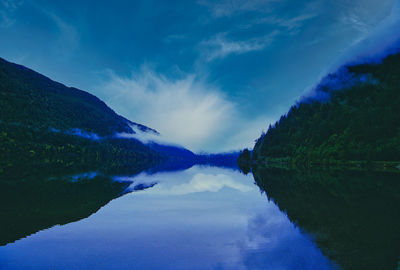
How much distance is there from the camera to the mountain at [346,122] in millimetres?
69562

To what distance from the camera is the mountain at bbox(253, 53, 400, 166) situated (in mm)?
69562

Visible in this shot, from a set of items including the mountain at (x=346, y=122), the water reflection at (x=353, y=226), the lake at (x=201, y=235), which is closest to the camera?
the water reflection at (x=353, y=226)

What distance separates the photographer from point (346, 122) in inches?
3920

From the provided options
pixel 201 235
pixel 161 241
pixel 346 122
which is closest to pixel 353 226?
pixel 201 235

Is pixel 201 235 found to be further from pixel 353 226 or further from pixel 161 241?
pixel 353 226

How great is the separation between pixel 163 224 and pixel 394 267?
8.19 m

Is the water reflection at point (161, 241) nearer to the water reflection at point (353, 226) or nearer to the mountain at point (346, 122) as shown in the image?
the water reflection at point (353, 226)

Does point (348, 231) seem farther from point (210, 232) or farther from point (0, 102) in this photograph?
point (0, 102)

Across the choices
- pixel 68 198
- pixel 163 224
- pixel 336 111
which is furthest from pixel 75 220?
pixel 336 111

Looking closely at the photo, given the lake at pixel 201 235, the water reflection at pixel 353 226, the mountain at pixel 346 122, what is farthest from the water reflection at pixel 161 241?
the mountain at pixel 346 122

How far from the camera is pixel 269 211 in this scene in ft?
42.2

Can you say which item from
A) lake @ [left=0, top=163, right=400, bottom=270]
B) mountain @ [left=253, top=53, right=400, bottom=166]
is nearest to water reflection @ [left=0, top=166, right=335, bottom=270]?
lake @ [left=0, top=163, right=400, bottom=270]

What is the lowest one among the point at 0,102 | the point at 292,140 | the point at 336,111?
the point at 292,140

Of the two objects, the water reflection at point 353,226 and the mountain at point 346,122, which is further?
the mountain at point 346,122
